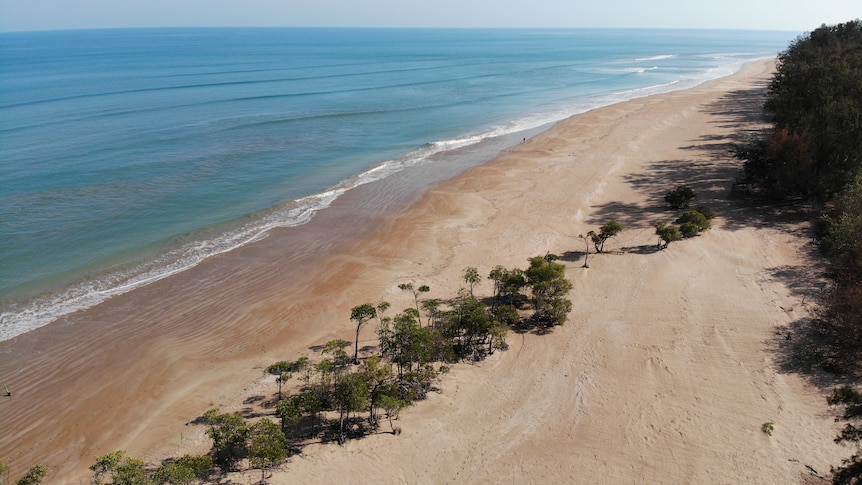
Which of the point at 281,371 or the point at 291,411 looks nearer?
the point at 291,411

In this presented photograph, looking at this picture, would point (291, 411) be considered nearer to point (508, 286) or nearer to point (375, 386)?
point (375, 386)

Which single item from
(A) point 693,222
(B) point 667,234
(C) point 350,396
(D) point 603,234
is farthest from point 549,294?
(A) point 693,222

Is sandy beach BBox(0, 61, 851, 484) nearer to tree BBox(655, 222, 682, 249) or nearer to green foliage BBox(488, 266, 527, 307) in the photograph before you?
tree BBox(655, 222, 682, 249)

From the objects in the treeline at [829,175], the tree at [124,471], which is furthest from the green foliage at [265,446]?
the treeline at [829,175]

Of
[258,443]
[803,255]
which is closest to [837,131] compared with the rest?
[803,255]

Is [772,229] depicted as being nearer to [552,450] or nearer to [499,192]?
[499,192]

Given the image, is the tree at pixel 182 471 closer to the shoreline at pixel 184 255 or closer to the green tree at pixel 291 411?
the green tree at pixel 291 411
